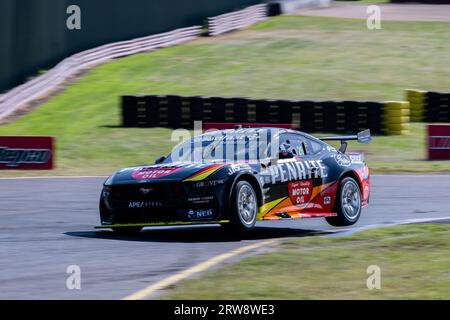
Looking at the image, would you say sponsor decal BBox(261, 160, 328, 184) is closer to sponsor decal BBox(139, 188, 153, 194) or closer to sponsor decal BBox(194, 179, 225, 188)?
sponsor decal BBox(194, 179, 225, 188)

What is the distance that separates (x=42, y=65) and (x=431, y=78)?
13292 mm

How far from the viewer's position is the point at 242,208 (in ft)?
42.3

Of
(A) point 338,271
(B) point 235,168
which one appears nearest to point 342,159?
(B) point 235,168

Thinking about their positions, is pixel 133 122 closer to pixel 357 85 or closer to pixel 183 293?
pixel 357 85

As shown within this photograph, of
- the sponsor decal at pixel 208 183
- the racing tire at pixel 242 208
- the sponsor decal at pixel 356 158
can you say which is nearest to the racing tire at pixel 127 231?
the sponsor decal at pixel 208 183

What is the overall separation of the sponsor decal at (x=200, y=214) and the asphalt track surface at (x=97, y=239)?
0.96ft

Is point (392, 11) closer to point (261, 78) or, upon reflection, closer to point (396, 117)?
point (261, 78)

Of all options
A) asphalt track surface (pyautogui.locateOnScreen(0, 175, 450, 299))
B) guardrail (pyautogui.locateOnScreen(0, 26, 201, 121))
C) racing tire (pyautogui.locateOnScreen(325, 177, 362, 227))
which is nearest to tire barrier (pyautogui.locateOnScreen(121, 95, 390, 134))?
guardrail (pyautogui.locateOnScreen(0, 26, 201, 121))

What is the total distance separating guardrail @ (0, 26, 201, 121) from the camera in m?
33.0

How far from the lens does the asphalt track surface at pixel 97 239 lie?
32.1 feet

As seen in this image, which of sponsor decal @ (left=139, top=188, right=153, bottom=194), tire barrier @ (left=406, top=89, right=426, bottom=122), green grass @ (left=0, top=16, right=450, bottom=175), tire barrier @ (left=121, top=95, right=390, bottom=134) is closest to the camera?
sponsor decal @ (left=139, top=188, right=153, bottom=194)

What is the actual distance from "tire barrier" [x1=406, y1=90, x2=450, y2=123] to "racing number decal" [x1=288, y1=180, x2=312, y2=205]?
1722 centimetres

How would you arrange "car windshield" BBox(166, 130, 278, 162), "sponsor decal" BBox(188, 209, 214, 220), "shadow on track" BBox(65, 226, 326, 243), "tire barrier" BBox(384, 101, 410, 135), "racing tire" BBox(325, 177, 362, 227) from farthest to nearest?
"tire barrier" BBox(384, 101, 410, 135) → "racing tire" BBox(325, 177, 362, 227) → "car windshield" BBox(166, 130, 278, 162) → "shadow on track" BBox(65, 226, 326, 243) → "sponsor decal" BBox(188, 209, 214, 220)

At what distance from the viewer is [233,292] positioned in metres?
9.19
